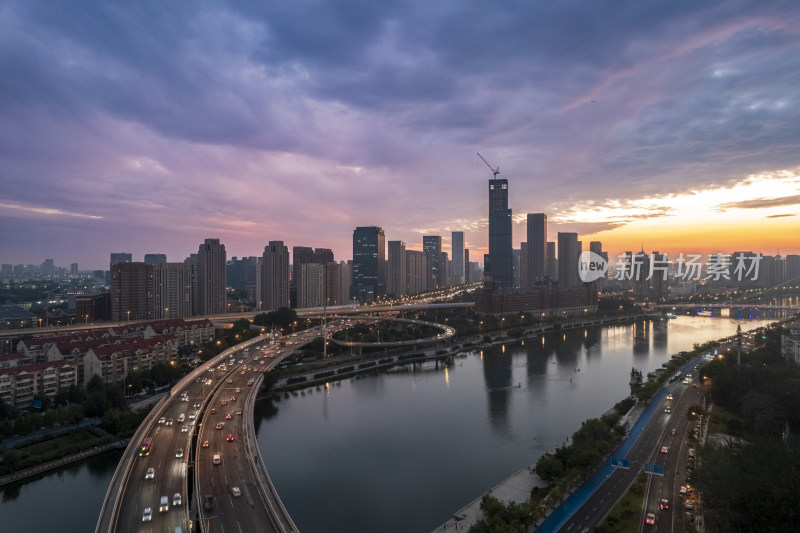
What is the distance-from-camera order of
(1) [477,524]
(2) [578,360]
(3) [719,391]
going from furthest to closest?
(2) [578,360] < (3) [719,391] < (1) [477,524]

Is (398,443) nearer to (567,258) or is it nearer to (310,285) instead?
(310,285)

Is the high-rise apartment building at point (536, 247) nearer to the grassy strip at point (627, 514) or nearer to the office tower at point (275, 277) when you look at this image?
the office tower at point (275, 277)

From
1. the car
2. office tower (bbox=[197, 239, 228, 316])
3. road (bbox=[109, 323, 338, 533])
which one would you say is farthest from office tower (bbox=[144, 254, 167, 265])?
the car

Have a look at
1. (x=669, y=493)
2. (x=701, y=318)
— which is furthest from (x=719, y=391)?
(x=701, y=318)

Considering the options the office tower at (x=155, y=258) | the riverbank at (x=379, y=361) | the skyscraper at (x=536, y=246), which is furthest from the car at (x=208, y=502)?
the office tower at (x=155, y=258)

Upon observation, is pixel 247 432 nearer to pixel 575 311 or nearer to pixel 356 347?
pixel 356 347

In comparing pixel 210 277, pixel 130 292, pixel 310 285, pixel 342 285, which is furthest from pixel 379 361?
pixel 342 285

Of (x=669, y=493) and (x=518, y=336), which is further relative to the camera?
(x=518, y=336)
